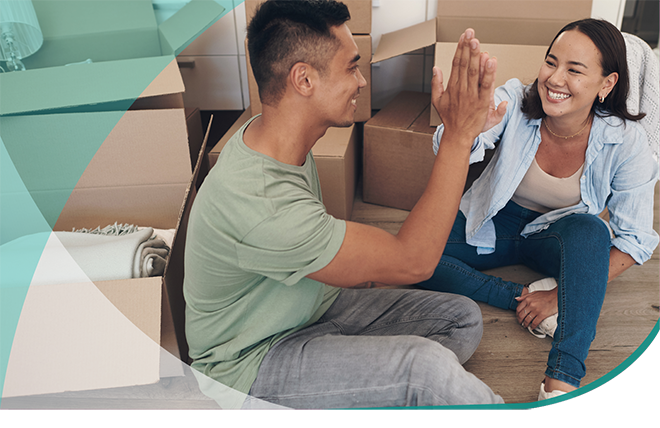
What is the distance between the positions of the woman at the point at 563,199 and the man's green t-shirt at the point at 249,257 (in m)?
0.49

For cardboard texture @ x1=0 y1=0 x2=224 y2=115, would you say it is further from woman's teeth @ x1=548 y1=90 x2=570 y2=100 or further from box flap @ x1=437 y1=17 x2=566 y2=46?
woman's teeth @ x1=548 y1=90 x2=570 y2=100

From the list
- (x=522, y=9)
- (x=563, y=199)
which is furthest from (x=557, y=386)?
(x=522, y=9)

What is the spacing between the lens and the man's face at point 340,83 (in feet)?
2.87

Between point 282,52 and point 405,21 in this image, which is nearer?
point 282,52

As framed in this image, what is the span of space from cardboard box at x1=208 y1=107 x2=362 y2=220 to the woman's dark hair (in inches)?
29.3

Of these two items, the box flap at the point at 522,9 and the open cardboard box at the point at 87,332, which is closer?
the open cardboard box at the point at 87,332

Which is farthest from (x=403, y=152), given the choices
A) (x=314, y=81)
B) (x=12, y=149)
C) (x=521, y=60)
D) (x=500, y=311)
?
(x=12, y=149)

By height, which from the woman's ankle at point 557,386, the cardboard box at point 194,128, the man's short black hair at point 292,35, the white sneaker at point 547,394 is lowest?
A: the white sneaker at point 547,394

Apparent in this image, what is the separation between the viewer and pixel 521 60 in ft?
5.20

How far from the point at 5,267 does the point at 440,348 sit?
93 centimetres

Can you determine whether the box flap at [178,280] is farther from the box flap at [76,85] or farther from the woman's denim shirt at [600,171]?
the woman's denim shirt at [600,171]

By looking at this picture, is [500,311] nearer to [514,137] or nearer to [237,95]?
[514,137]

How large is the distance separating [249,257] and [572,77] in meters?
0.88

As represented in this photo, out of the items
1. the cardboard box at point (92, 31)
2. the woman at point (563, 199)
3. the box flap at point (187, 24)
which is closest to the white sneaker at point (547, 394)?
the woman at point (563, 199)
